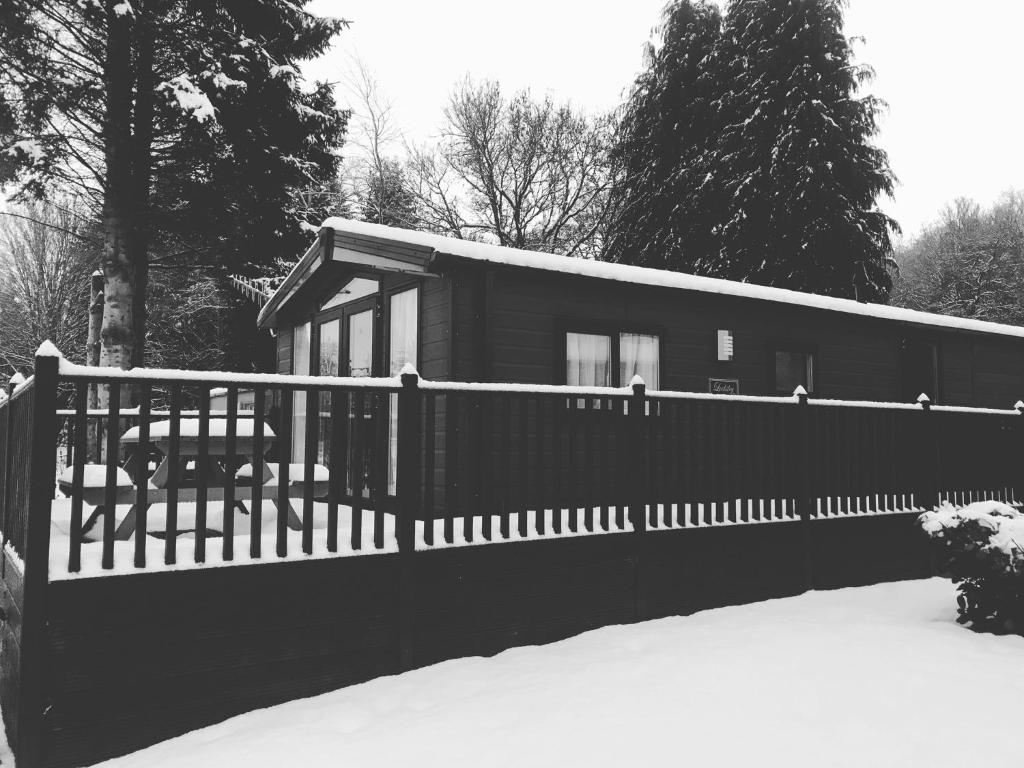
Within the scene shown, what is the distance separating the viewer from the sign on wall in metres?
8.34

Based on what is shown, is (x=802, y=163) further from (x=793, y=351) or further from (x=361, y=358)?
(x=361, y=358)

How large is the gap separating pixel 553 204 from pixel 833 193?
9.12 metres

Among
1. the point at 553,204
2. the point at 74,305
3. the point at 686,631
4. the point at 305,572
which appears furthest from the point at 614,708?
the point at 74,305

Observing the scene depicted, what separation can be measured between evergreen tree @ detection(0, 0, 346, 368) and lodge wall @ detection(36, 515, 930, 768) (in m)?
8.69

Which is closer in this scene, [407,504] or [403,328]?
[407,504]

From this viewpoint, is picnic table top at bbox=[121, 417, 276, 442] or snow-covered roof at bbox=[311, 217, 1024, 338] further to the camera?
snow-covered roof at bbox=[311, 217, 1024, 338]

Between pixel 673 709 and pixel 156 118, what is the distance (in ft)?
42.4

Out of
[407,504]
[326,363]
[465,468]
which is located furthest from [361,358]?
[407,504]

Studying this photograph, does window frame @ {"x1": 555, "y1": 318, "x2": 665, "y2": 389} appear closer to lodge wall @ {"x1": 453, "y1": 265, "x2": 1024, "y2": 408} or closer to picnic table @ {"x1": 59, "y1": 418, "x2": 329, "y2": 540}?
lodge wall @ {"x1": 453, "y1": 265, "x2": 1024, "y2": 408}

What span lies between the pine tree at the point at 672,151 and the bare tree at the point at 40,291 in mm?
17352

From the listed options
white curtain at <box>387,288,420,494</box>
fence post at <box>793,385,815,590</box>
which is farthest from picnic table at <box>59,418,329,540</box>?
fence post at <box>793,385,815,590</box>

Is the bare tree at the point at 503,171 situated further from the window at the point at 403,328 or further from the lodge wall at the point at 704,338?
the window at the point at 403,328

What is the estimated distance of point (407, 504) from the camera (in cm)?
391

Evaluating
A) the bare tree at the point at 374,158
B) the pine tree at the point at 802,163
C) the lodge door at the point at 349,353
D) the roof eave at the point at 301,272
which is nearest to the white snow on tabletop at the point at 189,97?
the roof eave at the point at 301,272
